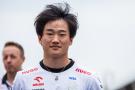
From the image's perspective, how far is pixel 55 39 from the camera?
8531 millimetres

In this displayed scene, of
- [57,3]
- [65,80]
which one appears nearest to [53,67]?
[65,80]

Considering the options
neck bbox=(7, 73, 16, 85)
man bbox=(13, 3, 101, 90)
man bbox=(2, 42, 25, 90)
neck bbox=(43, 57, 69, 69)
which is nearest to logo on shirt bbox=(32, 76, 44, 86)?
man bbox=(13, 3, 101, 90)

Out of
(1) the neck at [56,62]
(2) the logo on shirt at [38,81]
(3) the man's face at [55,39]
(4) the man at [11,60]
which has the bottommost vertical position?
(4) the man at [11,60]

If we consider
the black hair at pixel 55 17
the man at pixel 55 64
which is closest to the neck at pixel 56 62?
the man at pixel 55 64

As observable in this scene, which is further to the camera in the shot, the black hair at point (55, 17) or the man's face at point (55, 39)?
the black hair at point (55, 17)

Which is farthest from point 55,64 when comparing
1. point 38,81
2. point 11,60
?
point 11,60

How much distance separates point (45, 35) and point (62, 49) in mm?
258

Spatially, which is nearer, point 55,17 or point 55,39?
point 55,39

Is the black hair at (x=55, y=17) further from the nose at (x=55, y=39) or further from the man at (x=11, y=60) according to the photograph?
the man at (x=11, y=60)

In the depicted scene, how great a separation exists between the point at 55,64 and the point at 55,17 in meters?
0.55

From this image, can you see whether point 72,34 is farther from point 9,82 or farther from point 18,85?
point 9,82

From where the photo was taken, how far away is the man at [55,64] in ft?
28.3

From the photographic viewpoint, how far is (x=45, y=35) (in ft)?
28.4

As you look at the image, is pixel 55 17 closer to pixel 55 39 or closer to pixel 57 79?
pixel 55 39
